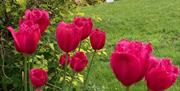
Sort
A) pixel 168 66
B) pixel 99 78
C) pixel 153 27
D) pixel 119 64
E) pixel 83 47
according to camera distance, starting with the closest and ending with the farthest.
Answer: pixel 119 64 < pixel 168 66 < pixel 83 47 < pixel 99 78 < pixel 153 27

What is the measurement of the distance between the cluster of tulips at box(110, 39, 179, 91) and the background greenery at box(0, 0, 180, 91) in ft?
2.11

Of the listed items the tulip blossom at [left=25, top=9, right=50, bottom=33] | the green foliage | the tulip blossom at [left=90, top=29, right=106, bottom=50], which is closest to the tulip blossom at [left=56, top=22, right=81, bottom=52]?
the tulip blossom at [left=25, top=9, right=50, bottom=33]

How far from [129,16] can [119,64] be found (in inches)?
468

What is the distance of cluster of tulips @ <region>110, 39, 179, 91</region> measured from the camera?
146 centimetres

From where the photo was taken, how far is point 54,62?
165 inches

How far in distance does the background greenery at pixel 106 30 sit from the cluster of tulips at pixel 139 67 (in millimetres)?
642

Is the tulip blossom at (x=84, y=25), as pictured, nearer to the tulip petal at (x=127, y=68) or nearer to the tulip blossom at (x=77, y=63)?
the tulip blossom at (x=77, y=63)

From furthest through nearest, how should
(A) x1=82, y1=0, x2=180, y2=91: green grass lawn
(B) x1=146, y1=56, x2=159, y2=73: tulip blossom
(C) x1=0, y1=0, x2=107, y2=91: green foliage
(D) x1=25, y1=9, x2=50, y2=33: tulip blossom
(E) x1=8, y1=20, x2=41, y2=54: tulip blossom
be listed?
1. (A) x1=82, y1=0, x2=180, y2=91: green grass lawn
2. (C) x1=0, y1=0, x2=107, y2=91: green foliage
3. (D) x1=25, y1=9, x2=50, y2=33: tulip blossom
4. (E) x1=8, y1=20, x2=41, y2=54: tulip blossom
5. (B) x1=146, y1=56, x2=159, y2=73: tulip blossom

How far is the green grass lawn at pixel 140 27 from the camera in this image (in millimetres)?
7094

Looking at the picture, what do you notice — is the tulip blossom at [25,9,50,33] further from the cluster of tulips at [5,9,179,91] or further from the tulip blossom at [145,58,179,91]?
the tulip blossom at [145,58,179,91]

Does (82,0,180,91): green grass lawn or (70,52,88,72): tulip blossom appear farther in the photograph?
(82,0,180,91): green grass lawn

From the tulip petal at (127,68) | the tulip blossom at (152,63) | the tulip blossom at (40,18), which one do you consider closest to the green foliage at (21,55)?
the tulip blossom at (40,18)

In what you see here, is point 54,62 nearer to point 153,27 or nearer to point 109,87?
point 109,87

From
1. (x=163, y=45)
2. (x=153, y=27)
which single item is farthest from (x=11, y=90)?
(x=153, y=27)
